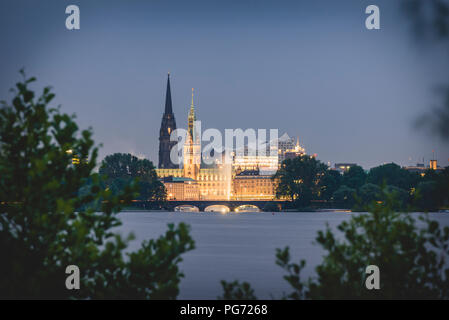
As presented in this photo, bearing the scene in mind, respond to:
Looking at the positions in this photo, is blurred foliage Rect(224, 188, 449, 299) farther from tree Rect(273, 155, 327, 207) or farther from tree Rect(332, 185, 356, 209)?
tree Rect(273, 155, 327, 207)

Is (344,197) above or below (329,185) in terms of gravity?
below

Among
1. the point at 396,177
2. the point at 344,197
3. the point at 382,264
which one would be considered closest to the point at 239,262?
the point at 382,264

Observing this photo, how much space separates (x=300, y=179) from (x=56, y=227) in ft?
509

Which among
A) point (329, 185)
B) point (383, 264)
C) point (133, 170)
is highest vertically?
point (133, 170)

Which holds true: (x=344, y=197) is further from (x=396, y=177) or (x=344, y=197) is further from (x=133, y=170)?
(x=133, y=170)

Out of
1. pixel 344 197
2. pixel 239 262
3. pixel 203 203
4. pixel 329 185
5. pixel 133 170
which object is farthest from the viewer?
pixel 133 170

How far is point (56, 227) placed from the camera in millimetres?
10867

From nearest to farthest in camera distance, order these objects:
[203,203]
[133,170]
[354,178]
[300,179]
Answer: [354,178], [203,203], [300,179], [133,170]

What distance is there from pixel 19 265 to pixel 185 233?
8.12ft

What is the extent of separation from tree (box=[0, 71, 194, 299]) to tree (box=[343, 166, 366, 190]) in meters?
144

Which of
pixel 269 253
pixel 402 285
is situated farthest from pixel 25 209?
pixel 269 253

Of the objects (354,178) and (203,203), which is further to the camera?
(203,203)
